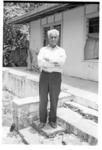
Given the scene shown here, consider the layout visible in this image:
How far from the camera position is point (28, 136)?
3.37m

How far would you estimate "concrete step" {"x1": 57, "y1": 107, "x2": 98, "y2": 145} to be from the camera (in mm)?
2957

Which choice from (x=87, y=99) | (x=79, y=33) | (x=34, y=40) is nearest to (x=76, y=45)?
(x=79, y=33)

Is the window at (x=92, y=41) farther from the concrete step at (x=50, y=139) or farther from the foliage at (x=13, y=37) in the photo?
the foliage at (x=13, y=37)

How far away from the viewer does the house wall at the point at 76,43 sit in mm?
6570

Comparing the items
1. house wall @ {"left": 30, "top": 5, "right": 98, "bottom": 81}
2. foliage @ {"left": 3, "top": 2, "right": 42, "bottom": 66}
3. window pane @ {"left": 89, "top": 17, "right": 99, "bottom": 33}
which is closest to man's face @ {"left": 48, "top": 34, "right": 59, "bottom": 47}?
house wall @ {"left": 30, "top": 5, "right": 98, "bottom": 81}

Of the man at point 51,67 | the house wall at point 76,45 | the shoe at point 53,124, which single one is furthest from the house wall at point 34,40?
the man at point 51,67

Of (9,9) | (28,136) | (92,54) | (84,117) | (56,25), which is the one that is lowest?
(28,136)

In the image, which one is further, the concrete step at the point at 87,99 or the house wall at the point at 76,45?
the house wall at the point at 76,45

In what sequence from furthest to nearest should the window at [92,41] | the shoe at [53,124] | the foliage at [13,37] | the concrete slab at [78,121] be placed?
1. the foliage at [13,37]
2. the window at [92,41]
3. the shoe at [53,124]
4. the concrete slab at [78,121]

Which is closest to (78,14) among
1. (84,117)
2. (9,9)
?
(84,117)

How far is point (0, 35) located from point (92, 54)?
446 centimetres

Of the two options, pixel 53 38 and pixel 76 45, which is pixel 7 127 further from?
pixel 76 45

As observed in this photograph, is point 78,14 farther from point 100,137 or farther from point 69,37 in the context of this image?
point 100,137

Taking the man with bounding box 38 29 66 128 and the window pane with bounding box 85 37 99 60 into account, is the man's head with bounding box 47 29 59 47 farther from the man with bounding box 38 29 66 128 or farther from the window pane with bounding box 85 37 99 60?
the window pane with bounding box 85 37 99 60
